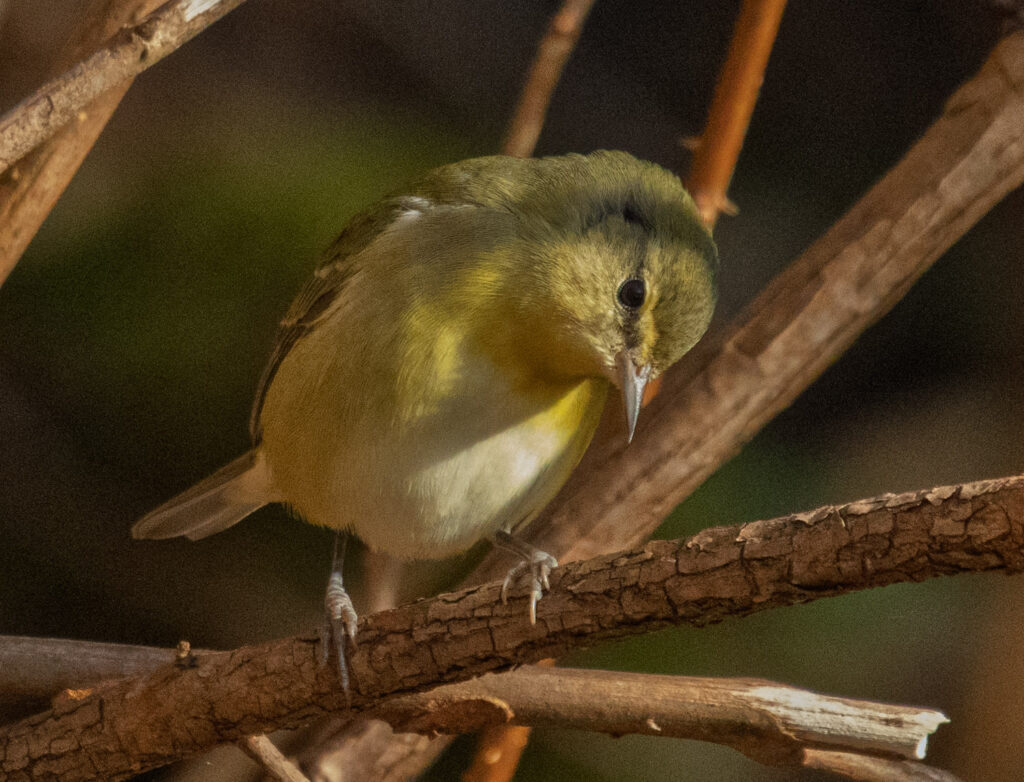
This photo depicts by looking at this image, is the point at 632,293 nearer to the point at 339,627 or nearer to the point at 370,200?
the point at 339,627

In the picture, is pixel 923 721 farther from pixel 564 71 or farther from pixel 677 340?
pixel 564 71

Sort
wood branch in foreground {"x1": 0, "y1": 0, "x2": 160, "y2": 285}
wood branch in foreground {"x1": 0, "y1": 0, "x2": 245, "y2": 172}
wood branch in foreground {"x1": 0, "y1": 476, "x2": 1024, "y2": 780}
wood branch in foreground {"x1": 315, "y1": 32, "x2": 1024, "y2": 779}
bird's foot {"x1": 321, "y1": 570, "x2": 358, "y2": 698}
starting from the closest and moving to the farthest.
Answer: wood branch in foreground {"x1": 0, "y1": 476, "x2": 1024, "y2": 780}
bird's foot {"x1": 321, "y1": 570, "x2": 358, "y2": 698}
wood branch in foreground {"x1": 0, "y1": 0, "x2": 245, "y2": 172}
wood branch in foreground {"x1": 0, "y1": 0, "x2": 160, "y2": 285}
wood branch in foreground {"x1": 315, "y1": 32, "x2": 1024, "y2": 779}

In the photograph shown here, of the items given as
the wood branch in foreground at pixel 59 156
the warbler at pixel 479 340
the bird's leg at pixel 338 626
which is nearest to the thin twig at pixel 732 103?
the warbler at pixel 479 340

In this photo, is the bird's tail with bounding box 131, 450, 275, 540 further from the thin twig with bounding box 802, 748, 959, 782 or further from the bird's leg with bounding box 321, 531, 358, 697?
the thin twig with bounding box 802, 748, 959, 782

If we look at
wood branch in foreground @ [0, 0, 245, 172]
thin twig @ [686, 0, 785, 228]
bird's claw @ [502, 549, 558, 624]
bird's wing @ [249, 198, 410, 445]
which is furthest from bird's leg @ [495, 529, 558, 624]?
wood branch in foreground @ [0, 0, 245, 172]

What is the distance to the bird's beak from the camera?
6.39 feet

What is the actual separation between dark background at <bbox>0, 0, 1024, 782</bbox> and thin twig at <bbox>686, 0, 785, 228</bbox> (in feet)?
1.11

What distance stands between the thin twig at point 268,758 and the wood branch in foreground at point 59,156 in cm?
108

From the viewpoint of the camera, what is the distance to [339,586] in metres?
2.16

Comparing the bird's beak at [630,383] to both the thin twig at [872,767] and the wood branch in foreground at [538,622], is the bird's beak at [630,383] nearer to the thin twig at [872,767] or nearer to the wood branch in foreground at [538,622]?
the wood branch in foreground at [538,622]

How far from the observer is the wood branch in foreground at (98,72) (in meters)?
1.77

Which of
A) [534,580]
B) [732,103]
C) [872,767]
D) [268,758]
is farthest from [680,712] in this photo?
[732,103]

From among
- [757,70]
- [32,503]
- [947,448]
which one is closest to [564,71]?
[757,70]

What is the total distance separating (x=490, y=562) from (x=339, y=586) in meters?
0.56
